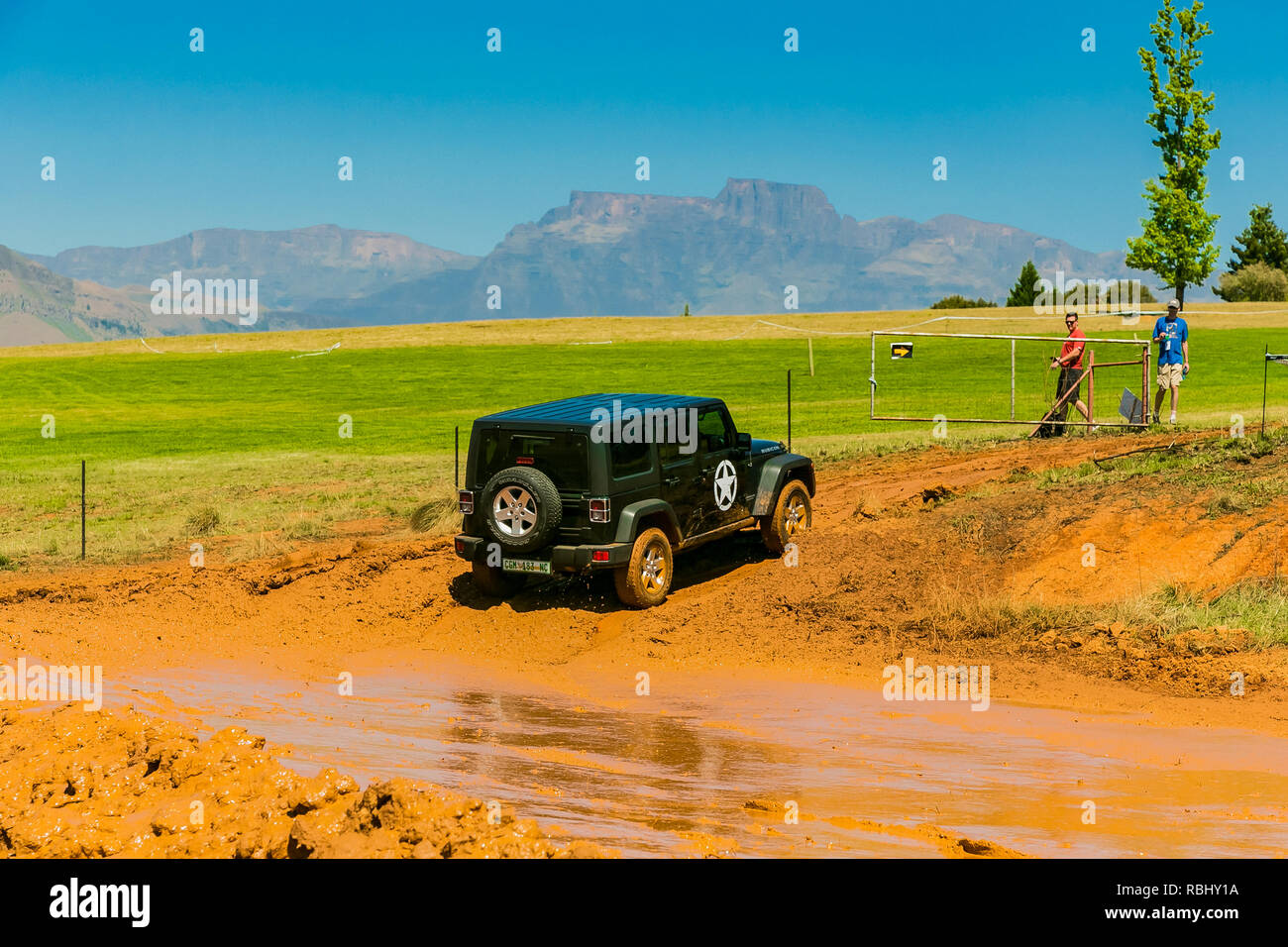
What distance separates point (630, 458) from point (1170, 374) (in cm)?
1160

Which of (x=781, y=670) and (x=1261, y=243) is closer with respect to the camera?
(x=781, y=670)

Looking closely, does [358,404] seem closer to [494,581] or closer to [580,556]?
[494,581]

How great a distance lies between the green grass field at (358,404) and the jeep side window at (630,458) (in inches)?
262

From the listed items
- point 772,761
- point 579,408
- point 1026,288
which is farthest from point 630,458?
point 1026,288

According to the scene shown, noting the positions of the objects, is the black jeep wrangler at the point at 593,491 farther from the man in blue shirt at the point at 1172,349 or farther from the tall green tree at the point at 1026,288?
the tall green tree at the point at 1026,288

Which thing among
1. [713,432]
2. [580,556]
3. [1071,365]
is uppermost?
[1071,365]

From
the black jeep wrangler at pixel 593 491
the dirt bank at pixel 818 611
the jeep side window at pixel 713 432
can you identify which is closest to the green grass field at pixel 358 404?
the dirt bank at pixel 818 611

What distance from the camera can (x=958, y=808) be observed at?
724cm

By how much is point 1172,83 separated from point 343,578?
196 feet

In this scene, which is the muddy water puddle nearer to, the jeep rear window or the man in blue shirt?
the jeep rear window

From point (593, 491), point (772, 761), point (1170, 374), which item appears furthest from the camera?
point (1170, 374)

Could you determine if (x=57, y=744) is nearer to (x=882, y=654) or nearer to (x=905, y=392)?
(x=882, y=654)

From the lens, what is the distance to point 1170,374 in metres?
20.7

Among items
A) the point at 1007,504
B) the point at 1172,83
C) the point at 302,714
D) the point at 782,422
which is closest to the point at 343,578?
the point at 302,714
